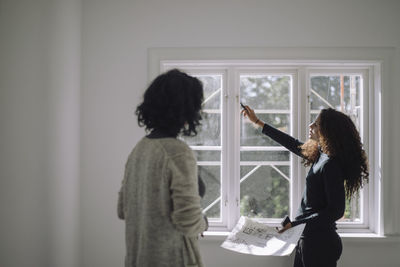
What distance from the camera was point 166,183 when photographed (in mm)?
1114

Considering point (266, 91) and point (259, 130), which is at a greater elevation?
point (266, 91)

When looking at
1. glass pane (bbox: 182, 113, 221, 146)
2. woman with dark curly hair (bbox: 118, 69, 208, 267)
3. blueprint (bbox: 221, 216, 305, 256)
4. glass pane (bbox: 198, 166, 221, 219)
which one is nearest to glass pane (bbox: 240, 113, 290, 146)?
glass pane (bbox: 182, 113, 221, 146)

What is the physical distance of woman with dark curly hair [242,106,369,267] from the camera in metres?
A: 1.67

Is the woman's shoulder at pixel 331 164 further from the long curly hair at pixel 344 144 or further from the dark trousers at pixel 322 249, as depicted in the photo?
the dark trousers at pixel 322 249

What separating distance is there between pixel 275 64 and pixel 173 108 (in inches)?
57.0

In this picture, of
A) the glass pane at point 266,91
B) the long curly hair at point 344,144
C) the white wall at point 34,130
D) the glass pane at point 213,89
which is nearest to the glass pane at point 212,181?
the glass pane at point 213,89

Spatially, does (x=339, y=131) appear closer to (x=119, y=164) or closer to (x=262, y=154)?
(x=262, y=154)

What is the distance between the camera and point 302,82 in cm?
239

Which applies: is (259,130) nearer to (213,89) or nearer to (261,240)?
(213,89)

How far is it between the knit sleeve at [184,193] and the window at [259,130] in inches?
51.1

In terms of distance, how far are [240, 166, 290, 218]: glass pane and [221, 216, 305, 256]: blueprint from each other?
50 cm

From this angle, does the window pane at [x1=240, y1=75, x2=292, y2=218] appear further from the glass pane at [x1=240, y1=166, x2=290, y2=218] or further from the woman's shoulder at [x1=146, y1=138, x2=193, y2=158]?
the woman's shoulder at [x1=146, y1=138, x2=193, y2=158]

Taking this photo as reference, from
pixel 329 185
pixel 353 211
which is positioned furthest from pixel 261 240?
pixel 353 211

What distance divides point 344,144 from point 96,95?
1.73 m
